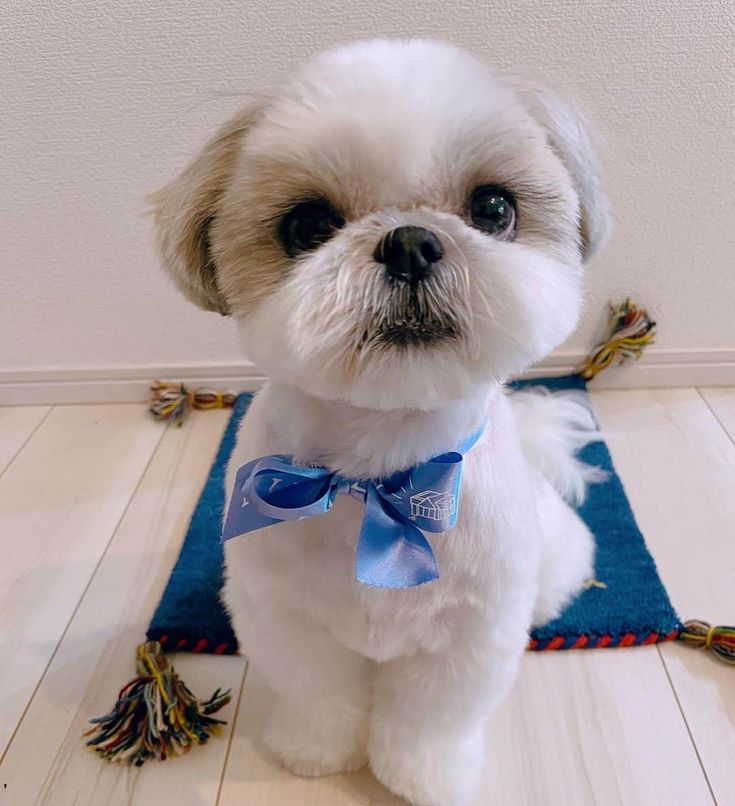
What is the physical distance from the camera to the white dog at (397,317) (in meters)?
0.61

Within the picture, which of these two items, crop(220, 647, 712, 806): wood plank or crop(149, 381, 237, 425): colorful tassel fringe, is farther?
crop(149, 381, 237, 425): colorful tassel fringe

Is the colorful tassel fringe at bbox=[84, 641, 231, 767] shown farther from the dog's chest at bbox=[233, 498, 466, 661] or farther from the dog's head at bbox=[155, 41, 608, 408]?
the dog's head at bbox=[155, 41, 608, 408]

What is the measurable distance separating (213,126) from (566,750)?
120 centimetres

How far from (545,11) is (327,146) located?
3.50 ft

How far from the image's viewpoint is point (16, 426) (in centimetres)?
189

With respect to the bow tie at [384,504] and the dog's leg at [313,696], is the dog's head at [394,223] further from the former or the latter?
the dog's leg at [313,696]

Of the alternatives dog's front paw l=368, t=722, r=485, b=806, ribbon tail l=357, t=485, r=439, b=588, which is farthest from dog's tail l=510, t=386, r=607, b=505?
ribbon tail l=357, t=485, r=439, b=588

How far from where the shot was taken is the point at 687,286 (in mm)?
1808

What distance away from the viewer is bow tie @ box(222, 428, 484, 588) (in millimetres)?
740

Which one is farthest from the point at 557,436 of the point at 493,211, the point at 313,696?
the point at 493,211

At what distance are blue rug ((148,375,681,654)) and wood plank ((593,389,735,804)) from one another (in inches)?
1.9

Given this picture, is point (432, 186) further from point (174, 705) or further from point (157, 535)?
point (157, 535)

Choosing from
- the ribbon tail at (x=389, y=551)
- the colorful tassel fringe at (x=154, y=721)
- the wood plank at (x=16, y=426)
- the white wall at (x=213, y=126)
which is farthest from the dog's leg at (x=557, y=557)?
the wood plank at (x=16, y=426)

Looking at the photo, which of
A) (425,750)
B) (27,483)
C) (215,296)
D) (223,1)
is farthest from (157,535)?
(223,1)
